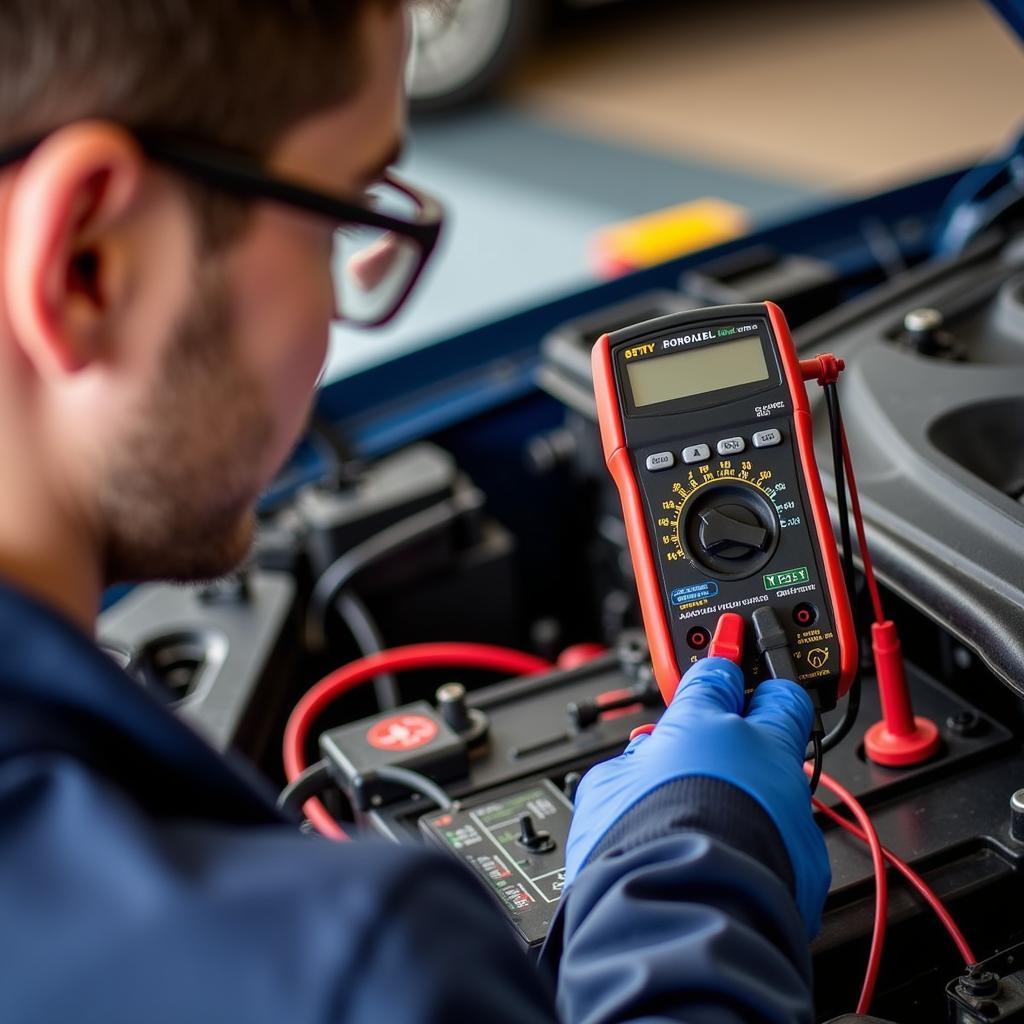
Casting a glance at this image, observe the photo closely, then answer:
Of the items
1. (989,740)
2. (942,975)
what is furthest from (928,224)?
(942,975)

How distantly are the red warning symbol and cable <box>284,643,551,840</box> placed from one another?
89mm

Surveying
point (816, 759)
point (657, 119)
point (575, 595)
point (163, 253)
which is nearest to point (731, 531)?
point (816, 759)

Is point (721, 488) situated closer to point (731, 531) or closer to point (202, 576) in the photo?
point (731, 531)

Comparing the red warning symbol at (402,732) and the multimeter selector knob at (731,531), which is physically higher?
the multimeter selector knob at (731,531)

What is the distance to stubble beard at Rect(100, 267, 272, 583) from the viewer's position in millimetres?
583

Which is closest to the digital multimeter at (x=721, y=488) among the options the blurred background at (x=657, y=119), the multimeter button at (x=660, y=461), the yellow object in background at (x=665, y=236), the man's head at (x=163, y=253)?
the multimeter button at (x=660, y=461)

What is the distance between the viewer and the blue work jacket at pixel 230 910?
496 mm

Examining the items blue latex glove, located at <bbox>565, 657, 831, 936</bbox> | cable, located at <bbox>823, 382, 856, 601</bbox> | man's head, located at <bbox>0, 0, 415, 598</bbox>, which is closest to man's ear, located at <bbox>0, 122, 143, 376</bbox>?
man's head, located at <bbox>0, 0, 415, 598</bbox>

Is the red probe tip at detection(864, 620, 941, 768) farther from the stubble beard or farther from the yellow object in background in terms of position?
the yellow object in background

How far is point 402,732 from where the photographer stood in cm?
97

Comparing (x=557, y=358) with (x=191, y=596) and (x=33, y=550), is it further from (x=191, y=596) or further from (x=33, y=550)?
(x=33, y=550)

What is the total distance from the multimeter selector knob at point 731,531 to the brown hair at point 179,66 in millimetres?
341

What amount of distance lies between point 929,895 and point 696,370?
1.06 ft

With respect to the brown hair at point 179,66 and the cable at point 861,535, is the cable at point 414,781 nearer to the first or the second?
the cable at point 861,535
